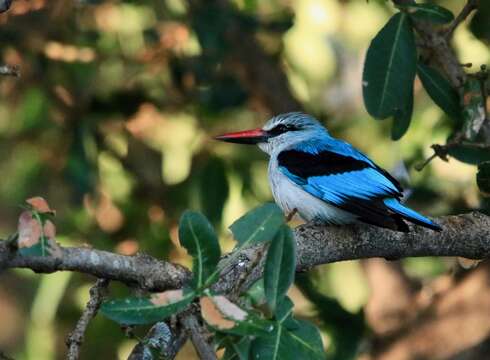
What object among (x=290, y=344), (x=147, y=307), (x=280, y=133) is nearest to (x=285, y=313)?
(x=290, y=344)

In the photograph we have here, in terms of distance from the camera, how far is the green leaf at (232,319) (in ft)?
7.18

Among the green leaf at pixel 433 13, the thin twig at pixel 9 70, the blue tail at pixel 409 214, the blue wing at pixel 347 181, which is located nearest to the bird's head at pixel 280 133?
the blue wing at pixel 347 181

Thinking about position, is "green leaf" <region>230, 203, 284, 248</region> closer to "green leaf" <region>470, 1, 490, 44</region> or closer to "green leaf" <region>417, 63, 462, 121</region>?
"green leaf" <region>417, 63, 462, 121</region>

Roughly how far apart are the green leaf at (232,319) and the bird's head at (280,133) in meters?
2.41

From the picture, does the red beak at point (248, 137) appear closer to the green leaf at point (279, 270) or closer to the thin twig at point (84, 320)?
the thin twig at point (84, 320)

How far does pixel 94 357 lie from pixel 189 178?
3.19 feet

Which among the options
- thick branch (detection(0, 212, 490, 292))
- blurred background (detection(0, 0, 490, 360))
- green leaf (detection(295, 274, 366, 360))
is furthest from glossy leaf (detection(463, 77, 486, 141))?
green leaf (detection(295, 274, 366, 360))

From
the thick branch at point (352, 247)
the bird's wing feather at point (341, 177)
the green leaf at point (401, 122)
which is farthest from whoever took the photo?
the green leaf at point (401, 122)

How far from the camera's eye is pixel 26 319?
6160 millimetres

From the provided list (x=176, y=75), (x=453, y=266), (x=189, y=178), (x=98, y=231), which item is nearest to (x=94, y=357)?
(x=98, y=231)

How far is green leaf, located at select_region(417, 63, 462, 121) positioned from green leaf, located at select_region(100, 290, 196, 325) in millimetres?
1911

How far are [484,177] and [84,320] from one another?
161cm

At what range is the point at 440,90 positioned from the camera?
3.90 m

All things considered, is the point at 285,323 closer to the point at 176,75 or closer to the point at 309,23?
the point at 176,75
